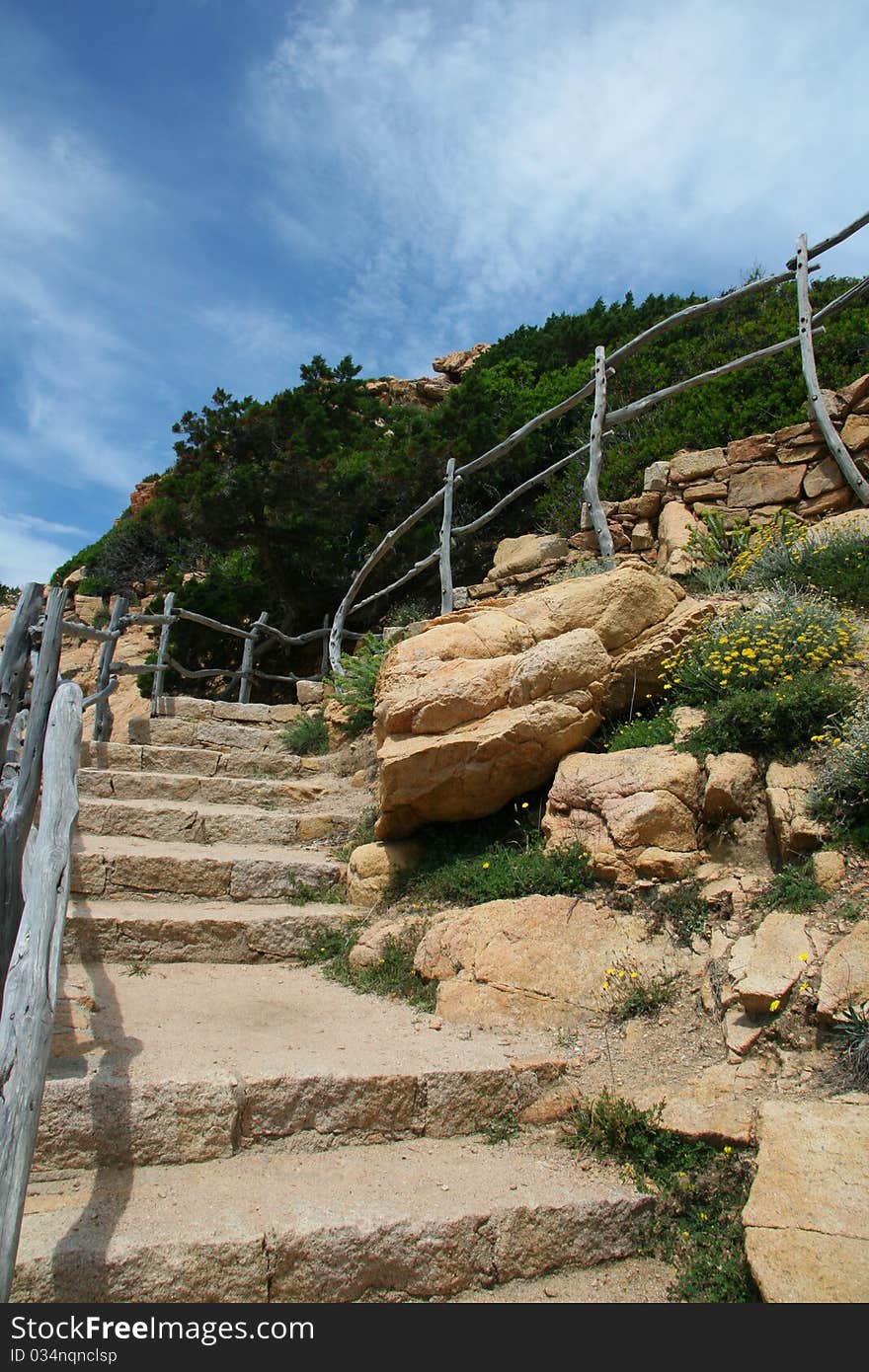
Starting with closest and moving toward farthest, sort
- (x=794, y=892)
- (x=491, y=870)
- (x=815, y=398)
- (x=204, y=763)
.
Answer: (x=794, y=892), (x=491, y=870), (x=815, y=398), (x=204, y=763)

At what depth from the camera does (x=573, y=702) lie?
186 inches

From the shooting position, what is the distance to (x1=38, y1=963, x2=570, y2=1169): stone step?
2.80 m

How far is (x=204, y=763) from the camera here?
24.2 feet

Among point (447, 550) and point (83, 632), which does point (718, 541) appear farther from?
point (83, 632)

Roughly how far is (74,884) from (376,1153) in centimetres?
253

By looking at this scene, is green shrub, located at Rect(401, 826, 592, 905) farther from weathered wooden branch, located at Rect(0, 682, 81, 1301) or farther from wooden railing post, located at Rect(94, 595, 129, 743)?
wooden railing post, located at Rect(94, 595, 129, 743)

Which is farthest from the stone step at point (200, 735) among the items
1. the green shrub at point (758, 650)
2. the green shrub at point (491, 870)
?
the green shrub at point (758, 650)

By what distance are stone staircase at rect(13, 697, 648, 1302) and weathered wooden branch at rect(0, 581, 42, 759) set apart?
110 centimetres

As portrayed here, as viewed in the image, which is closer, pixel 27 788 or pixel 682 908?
pixel 27 788

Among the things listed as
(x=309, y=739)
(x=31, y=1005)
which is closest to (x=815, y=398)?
(x=309, y=739)

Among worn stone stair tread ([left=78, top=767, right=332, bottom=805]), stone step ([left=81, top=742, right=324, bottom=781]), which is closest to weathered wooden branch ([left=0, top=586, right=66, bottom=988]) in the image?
worn stone stair tread ([left=78, top=767, right=332, bottom=805])

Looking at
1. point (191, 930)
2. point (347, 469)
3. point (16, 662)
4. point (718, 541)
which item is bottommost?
point (191, 930)

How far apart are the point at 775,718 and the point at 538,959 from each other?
5.57 feet
